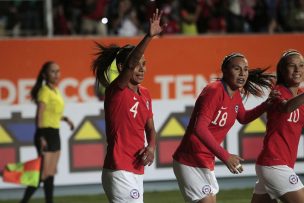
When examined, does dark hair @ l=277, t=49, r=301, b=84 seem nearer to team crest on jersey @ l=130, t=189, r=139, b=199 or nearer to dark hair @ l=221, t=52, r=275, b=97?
dark hair @ l=221, t=52, r=275, b=97

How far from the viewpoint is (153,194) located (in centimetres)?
1255

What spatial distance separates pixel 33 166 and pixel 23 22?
15.9ft

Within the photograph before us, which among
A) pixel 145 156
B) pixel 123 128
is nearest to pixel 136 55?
pixel 123 128

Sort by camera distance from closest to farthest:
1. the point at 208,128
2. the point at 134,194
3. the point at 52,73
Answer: the point at 134,194, the point at 208,128, the point at 52,73

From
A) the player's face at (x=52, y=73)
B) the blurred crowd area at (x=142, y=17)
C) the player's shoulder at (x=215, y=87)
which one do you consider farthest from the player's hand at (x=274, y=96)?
the blurred crowd area at (x=142, y=17)

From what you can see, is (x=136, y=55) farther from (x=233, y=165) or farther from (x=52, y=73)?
(x=52, y=73)

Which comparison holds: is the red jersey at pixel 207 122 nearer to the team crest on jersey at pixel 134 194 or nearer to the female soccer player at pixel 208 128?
the female soccer player at pixel 208 128

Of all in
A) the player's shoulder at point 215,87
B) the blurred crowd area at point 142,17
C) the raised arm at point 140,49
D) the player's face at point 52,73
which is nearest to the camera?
the raised arm at point 140,49

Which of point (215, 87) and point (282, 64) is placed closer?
point (215, 87)

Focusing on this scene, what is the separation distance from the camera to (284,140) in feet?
24.3

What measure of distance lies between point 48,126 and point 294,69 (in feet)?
15.9

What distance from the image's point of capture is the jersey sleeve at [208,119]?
271 inches

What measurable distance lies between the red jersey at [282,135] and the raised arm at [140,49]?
4.88 feet

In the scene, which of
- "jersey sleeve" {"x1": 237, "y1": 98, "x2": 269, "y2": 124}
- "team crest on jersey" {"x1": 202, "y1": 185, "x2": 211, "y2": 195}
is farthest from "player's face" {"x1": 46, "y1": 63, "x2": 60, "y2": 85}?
"team crest on jersey" {"x1": 202, "y1": 185, "x2": 211, "y2": 195}
